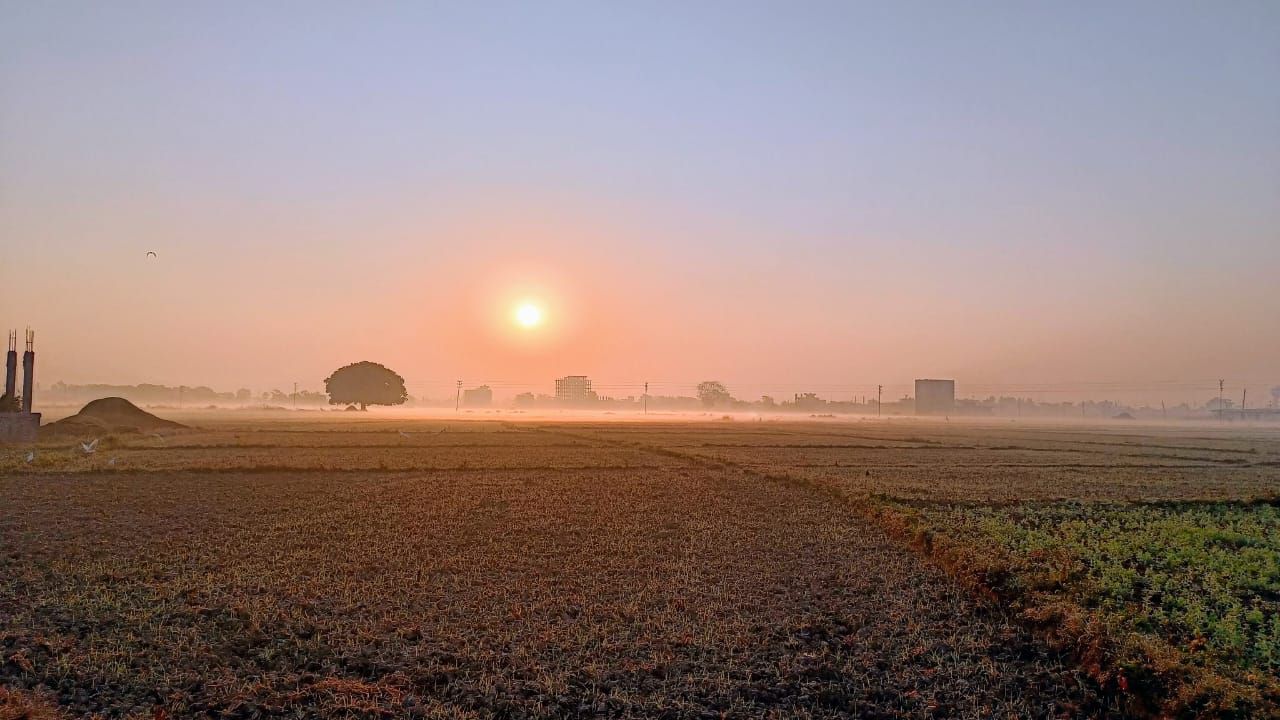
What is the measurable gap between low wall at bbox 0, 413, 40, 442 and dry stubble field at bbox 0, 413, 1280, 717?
1950 cm

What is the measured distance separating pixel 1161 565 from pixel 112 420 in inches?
2385

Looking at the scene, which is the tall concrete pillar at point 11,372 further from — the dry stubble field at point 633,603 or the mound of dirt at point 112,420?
the dry stubble field at point 633,603

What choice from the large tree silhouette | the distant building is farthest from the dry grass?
the distant building

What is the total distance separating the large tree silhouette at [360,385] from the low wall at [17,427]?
106m

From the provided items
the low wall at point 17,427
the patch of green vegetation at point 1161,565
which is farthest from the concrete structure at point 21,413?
the patch of green vegetation at point 1161,565

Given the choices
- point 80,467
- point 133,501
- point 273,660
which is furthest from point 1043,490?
point 80,467

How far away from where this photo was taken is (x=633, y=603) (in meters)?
12.1

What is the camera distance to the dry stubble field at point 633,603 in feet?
28.9

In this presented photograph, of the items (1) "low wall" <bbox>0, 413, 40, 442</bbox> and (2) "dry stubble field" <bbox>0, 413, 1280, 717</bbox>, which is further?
(1) "low wall" <bbox>0, 413, 40, 442</bbox>

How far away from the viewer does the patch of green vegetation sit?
404 inches

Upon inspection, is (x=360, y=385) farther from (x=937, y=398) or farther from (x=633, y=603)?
(x=633, y=603)

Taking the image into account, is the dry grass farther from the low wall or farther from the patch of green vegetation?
the low wall

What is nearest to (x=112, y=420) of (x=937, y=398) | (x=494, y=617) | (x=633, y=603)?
(x=494, y=617)

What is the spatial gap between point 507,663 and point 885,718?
441 cm
